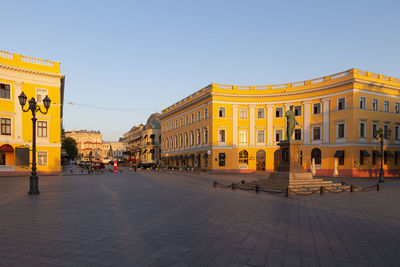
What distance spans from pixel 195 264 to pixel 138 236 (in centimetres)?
256

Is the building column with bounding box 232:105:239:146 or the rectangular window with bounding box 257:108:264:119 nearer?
the rectangular window with bounding box 257:108:264:119

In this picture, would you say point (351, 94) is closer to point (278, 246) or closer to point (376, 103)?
point (376, 103)

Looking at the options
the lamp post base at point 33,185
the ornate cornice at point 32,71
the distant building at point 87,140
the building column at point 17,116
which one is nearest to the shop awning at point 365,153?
the lamp post base at point 33,185

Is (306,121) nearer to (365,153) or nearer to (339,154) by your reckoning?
(339,154)

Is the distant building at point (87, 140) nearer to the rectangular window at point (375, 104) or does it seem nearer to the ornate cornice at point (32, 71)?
the ornate cornice at point (32, 71)

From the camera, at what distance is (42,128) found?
36656mm

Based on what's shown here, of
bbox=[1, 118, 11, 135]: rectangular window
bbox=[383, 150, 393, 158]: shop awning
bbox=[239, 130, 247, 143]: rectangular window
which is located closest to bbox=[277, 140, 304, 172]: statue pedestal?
bbox=[383, 150, 393, 158]: shop awning

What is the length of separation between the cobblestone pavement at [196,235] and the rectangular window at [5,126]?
83.9ft

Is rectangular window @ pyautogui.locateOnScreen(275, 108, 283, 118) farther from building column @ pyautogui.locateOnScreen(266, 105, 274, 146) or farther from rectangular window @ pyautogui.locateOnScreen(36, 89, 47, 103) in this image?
rectangular window @ pyautogui.locateOnScreen(36, 89, 47, 103)

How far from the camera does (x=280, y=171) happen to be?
21.3m

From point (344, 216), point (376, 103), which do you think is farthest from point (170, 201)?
point (376, 103)

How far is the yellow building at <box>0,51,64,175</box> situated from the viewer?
112ft

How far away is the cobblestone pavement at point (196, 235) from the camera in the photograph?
6.11m

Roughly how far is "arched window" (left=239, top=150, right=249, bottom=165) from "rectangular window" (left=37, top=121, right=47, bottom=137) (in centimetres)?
3023
